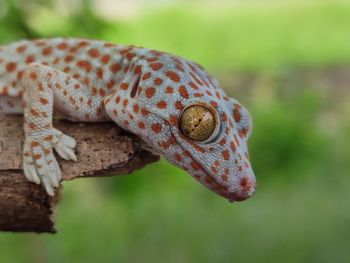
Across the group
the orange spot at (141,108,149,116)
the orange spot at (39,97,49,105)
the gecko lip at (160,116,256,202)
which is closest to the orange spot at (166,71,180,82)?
the orange spot at (141,108,149,116)

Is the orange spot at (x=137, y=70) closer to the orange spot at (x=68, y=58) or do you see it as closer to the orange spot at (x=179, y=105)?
the orange spot at (x=179, y=105)

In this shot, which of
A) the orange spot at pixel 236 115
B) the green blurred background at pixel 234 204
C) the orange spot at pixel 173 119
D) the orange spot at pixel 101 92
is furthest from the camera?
the green blurred background at pixel 234 204

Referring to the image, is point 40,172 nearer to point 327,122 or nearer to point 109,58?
point 109,58

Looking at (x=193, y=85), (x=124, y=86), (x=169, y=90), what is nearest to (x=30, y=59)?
(x=124, y=86)

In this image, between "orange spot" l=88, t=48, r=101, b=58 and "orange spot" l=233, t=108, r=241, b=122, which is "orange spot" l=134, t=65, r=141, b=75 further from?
"orange spot" l=233, t=108, r=241, b=122

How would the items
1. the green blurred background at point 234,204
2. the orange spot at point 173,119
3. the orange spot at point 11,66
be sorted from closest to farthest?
the orange spot at point 173,119 < the orange spot at point 11,66 < the green blurred background at point 234,204

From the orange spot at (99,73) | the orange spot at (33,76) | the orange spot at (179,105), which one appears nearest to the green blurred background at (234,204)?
the orange spot at (33,76)

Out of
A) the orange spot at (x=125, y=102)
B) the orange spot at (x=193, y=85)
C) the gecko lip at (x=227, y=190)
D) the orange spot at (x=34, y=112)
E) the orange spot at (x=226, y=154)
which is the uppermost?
the orange spot at (x=193, y=85)

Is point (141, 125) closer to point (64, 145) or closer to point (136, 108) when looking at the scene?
point (136, 108)
